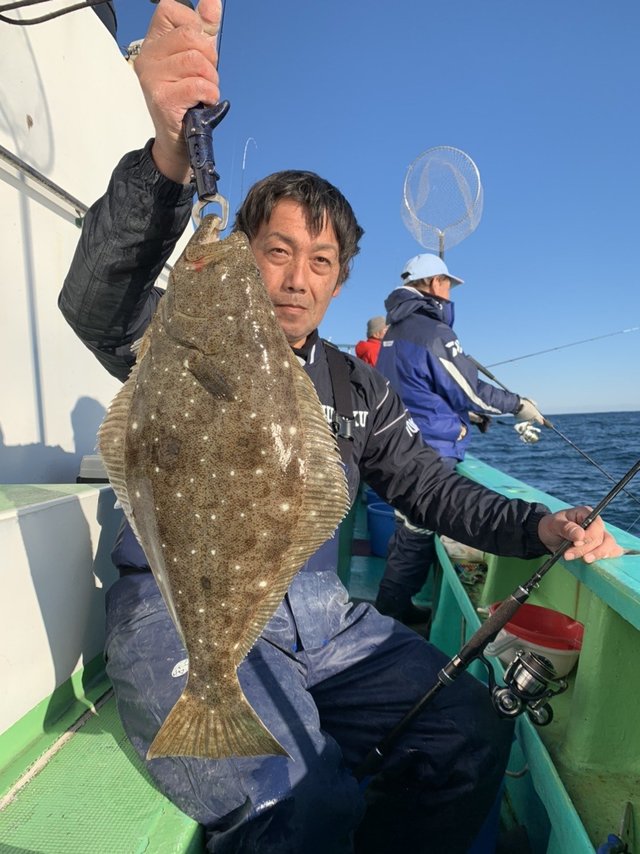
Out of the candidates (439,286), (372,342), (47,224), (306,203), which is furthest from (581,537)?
(372,342)

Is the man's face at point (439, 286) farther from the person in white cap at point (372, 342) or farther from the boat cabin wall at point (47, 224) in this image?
the boat cabin wall at point (47, 224)

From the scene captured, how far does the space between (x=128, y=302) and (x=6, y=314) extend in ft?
6.73

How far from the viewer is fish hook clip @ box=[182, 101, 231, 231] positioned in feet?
4.95

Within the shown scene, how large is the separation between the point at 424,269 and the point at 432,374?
1.36 metres

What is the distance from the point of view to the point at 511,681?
2.16m

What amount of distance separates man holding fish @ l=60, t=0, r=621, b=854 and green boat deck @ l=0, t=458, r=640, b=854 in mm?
139

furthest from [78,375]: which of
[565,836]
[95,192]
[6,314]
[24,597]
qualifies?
[565,836]

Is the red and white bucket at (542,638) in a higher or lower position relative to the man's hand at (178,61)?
lower

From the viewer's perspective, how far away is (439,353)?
5.36 meters

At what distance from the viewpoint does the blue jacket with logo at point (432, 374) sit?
5371 mm

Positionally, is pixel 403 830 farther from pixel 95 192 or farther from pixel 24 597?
pixel 95 192

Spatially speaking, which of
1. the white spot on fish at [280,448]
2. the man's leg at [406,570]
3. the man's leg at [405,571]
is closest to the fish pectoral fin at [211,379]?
the white spot on fish at [280,448]

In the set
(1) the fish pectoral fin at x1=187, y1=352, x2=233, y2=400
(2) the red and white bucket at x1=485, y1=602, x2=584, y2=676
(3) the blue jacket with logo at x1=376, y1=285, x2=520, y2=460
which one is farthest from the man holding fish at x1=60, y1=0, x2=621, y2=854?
(3) the blue jacket with logo at x1=376, y1=285, x2=520, y2=460

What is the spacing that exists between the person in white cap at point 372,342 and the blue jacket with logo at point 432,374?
2106mm
